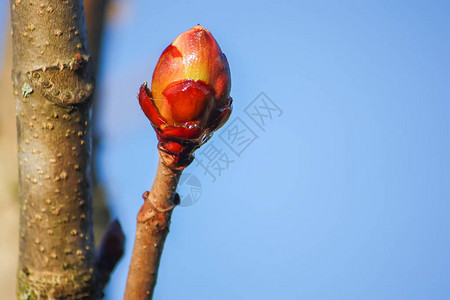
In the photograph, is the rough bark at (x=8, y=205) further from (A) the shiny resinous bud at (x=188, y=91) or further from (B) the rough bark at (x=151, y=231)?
(A) the shiny resinous bud at (x=188, y=91)

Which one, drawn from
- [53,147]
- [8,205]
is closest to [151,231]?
[53,147]

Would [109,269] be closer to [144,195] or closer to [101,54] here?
[144,195]

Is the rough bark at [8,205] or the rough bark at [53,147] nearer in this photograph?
the rough bark at [53,147]

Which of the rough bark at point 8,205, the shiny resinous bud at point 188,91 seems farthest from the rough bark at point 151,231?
the rough bark at point 8,205

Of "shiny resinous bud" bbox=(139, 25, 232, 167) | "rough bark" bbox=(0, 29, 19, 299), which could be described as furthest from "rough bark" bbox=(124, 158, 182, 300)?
"rough bark" bbox=(0, 29, 19, 299)

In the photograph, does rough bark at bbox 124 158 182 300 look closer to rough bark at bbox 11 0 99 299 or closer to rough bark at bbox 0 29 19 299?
rough bark at bbox 11 0 99 299

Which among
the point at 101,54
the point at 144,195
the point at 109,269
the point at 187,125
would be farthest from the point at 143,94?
the point at 101,54

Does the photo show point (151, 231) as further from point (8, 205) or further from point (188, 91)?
point (8, 205)
